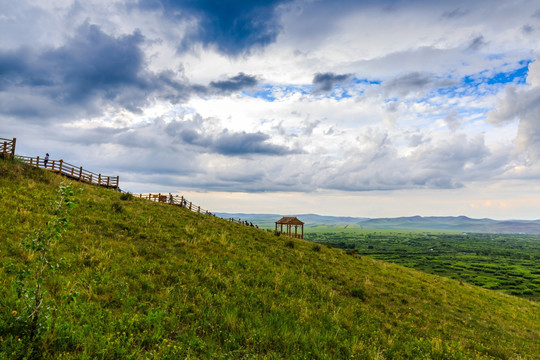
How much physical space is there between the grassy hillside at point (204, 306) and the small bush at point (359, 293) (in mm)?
72

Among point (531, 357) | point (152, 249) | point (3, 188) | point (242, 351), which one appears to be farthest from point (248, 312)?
point (3, 188)

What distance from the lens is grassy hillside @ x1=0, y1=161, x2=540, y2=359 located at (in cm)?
651

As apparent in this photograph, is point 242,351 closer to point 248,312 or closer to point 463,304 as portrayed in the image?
point 248,312

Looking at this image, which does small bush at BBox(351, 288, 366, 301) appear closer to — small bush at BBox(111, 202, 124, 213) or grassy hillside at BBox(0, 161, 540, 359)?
grassy hillside at BBox(0, 161, 540, 359)

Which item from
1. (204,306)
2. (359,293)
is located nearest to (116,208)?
(204,306)

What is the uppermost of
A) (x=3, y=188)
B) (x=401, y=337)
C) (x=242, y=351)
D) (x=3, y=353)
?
(x=3, y=188)

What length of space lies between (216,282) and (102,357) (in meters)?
5.73

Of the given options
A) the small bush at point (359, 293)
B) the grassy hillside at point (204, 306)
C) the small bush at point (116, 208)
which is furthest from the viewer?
the small bush at point (116, 208)

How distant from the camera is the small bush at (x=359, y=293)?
47.2 ft

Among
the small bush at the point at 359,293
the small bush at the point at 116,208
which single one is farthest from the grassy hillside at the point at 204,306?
the small bush at the point at 116,208

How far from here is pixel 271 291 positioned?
11555 mm

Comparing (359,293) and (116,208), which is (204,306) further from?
(116,208)

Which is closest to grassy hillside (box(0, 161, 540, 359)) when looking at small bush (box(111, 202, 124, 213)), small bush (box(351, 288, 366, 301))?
small bush (box(351, 288, 366, 301))

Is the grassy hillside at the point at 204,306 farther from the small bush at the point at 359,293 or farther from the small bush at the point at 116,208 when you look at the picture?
the small bush at the point at 116,208
